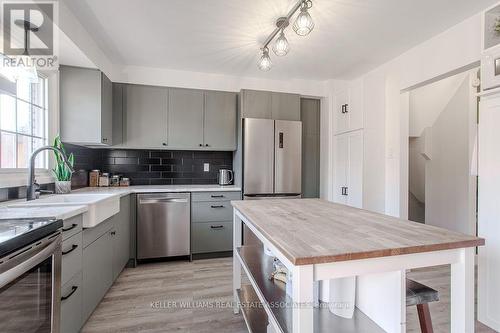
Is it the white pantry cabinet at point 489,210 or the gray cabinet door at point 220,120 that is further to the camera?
the gray cabinet door at point 220,120

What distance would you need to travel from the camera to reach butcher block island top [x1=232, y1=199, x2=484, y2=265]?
79cm

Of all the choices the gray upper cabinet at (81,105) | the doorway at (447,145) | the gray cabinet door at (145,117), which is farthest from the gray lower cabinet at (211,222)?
the doorway at (447,145)

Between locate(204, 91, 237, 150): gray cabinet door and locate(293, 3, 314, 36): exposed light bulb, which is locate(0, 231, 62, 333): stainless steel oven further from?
locate(204, 91, 237, 150): gray cabinet door

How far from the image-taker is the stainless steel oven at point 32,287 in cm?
84

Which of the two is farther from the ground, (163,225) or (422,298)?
(422,298)

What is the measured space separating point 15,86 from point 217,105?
6.40 ft

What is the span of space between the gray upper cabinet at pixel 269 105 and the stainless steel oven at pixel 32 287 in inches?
94.5

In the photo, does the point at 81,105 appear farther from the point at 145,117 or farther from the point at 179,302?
the point at 179,302

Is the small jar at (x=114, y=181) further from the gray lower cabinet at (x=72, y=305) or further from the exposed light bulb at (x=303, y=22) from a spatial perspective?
the exposed light bulb at (x=303, y=22)

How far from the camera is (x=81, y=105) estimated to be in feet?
8.05

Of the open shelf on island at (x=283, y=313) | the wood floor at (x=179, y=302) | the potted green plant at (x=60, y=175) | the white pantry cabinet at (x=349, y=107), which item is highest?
the white pantry cabinet at (x=349, y=107)

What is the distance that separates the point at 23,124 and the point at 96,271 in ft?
4.63

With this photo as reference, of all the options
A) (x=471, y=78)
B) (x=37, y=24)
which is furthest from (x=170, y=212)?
(x=471, y=78)

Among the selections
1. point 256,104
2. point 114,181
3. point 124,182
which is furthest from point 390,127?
point 114,181
